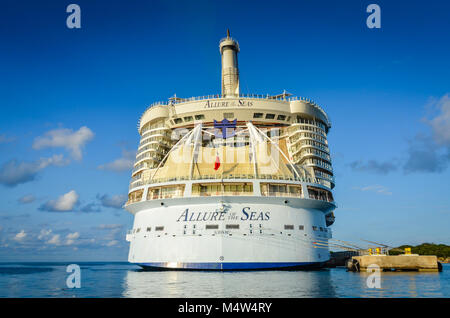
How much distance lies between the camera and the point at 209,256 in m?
32.7

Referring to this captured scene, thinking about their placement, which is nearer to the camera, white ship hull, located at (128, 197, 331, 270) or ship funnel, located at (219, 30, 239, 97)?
white ship hull, located at (128, 197, 331, 270)

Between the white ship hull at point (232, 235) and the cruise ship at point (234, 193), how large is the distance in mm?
96

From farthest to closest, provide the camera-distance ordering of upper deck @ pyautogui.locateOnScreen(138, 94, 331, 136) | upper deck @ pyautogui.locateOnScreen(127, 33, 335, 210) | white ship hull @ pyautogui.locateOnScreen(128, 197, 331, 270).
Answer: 1. upper deck @ pyautogui.locateOnScreen(138, 94, 331, 136)
2. upper deck @ pyautogui.locateOnScreen(127, 33, 335, 210)
3. white ship hull @ pyautogui.locateOnScreen(128, 197, 331, 270)

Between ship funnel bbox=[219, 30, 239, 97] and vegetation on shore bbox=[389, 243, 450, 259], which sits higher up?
ship funnel bbox=[219, 30, 239, 97]

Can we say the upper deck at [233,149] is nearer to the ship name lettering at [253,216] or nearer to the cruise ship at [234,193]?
the cruise ship at [234,193]

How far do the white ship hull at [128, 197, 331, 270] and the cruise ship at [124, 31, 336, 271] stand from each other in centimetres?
10

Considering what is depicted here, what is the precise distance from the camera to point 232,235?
33031mm

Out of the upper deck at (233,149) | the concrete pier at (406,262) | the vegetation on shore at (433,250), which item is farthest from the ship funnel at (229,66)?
the vegetation on shore at (433,250)

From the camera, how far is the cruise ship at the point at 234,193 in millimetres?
33344

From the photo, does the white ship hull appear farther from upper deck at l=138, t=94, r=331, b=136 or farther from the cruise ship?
upper deck at l=138, t=94, r=331, b=136

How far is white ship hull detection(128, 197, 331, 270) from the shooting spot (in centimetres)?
3284

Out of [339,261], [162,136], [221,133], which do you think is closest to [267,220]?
[221,133]

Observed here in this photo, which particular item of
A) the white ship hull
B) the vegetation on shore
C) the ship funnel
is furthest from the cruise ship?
the vegetation on shore

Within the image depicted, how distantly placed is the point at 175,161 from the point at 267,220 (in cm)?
1277
